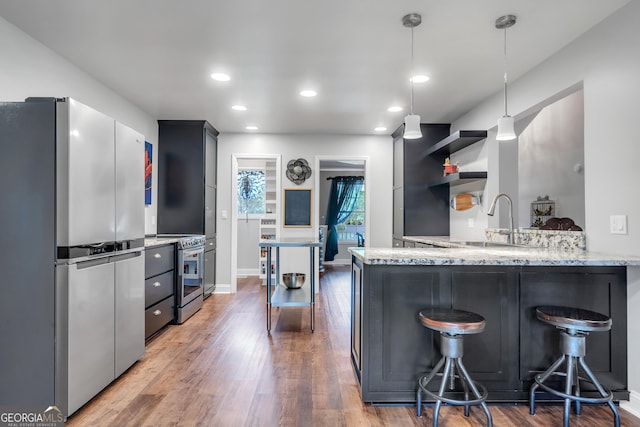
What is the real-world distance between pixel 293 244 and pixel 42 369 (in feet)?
6.63

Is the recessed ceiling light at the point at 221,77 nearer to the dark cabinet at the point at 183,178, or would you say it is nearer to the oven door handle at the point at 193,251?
the dark cabinet at the point at 183,178

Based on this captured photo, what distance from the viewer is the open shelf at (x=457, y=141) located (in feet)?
12.5

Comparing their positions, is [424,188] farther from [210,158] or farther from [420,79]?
[210,158]

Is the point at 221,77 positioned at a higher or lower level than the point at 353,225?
higher

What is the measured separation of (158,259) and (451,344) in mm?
2726

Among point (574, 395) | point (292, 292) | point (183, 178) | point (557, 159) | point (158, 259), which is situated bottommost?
point (574, 395)

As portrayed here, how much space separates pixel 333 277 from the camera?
22.5 ft

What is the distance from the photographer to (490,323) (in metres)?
2.18

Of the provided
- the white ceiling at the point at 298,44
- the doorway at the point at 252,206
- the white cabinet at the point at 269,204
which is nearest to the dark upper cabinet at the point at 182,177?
the white ceiling at the point at 298,44

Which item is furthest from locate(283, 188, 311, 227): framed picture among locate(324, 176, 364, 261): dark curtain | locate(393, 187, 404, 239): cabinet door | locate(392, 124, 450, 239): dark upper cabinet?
locate(324, 176, 364, 261): dark curtain

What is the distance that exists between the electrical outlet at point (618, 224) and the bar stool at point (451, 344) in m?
1.13

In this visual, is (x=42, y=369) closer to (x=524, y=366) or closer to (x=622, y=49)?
(x=524, y=366)

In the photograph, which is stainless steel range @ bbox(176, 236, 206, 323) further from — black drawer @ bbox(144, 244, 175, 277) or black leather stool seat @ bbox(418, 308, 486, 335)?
black leather stool seat @ bbox(418, 308, 486, 335)

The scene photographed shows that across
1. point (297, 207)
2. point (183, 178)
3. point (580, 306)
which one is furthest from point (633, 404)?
point (183, 178)
